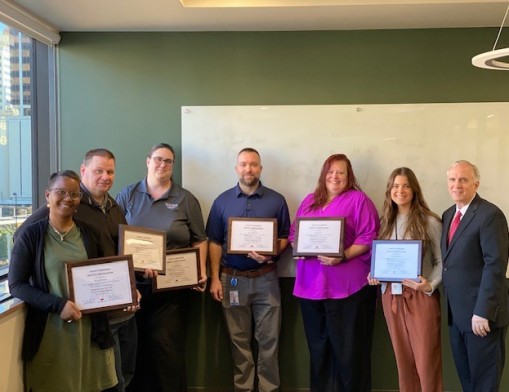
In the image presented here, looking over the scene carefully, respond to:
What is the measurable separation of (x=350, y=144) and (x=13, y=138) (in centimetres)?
232

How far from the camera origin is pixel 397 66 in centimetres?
340

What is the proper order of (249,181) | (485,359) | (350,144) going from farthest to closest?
1. (350,144)
2. (249,181)
3. (485,359)

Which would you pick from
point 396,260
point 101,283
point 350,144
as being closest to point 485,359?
point 396,260

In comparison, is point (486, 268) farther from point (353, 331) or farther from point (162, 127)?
point (162, 127)

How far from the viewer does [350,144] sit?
341 cm

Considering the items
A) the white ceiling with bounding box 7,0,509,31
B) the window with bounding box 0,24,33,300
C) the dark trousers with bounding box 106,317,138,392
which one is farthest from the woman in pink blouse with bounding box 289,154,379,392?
the window with bounding box 0,24,33,300

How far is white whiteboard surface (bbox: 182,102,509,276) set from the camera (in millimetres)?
3357

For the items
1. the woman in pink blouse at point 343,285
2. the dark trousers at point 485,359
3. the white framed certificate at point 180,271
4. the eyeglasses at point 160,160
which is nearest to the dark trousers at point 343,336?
the woman in pink blouse at point 343,285

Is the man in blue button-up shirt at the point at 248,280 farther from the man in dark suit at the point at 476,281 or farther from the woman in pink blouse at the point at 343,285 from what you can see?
the man in dark suit at the point at 476,281

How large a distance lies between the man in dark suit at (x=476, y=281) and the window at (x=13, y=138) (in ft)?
8.68

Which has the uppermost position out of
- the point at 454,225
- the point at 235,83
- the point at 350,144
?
the point at 235,83

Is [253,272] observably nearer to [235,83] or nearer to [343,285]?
[343,285]

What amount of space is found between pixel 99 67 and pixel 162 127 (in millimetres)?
→ 630

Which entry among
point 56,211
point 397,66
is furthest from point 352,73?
point 56,211
